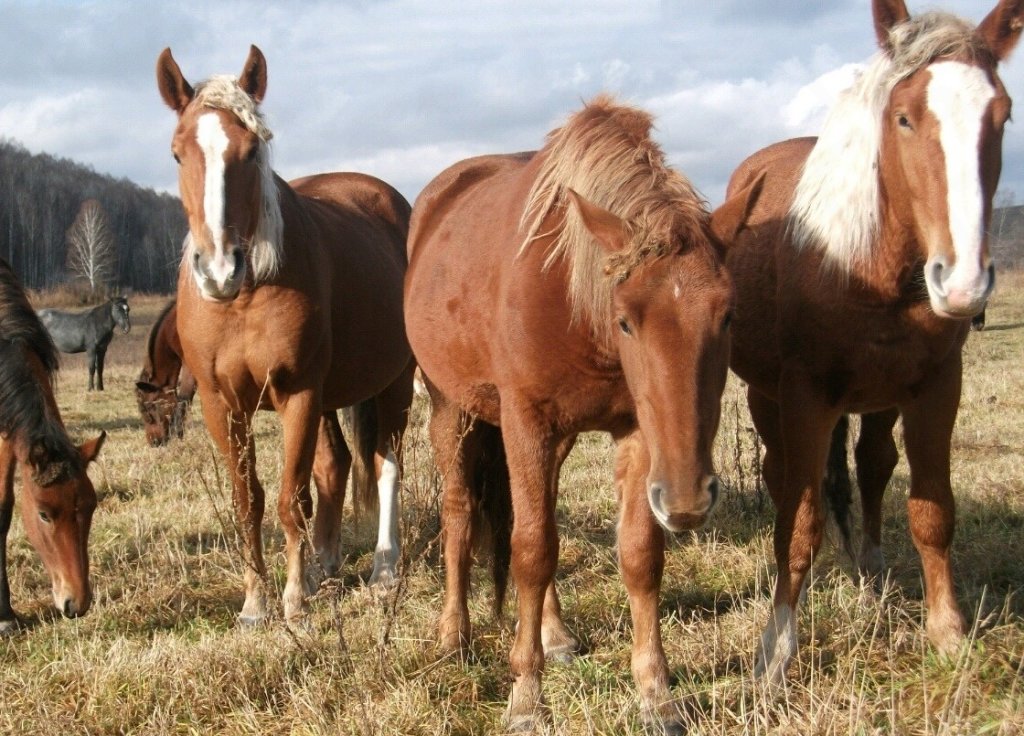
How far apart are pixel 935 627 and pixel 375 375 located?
345 cm

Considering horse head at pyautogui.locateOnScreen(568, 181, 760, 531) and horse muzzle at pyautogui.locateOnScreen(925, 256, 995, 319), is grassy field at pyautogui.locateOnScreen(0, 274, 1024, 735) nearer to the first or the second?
horse head at pyautogui.locateOnScreen(568, 181, 760, 531)

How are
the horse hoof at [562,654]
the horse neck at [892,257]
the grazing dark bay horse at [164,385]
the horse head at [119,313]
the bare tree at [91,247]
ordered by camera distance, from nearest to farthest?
1. the horse neck at [892,257]
2. the horse hoof at [562,654]
3. the grazing dark bay horse at [164,385]
4. the horse head at [119,313]
5. the bare tree at [91,247]

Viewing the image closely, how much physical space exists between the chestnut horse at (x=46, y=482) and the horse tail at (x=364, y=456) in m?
1.83

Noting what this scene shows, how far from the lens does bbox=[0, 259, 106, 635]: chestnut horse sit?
4656mm

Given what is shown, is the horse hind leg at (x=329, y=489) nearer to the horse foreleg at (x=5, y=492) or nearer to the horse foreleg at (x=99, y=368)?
the horse foreleg at (x=5, y=492)

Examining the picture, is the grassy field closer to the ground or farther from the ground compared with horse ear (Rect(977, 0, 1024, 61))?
closer to the ground

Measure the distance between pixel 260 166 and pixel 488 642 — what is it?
99.5 inches

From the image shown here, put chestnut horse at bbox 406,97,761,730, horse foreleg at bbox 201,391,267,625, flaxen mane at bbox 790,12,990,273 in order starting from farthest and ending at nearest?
horse foreleg at bbox 201,391,267,625 < flaxen mane at bbox 790,12,990,273 < chestnut horse at bbox 406,97,761,730

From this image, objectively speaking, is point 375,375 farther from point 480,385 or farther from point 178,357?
point 178,357

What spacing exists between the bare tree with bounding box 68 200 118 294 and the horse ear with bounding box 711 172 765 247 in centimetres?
6357

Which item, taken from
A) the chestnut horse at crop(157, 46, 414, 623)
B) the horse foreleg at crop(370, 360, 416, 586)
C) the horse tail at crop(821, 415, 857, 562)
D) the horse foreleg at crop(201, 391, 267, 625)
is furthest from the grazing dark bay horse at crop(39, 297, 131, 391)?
the horse tail at crop(821, 415, 857, 562)

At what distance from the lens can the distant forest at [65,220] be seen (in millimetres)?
66625

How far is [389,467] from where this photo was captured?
6.24m

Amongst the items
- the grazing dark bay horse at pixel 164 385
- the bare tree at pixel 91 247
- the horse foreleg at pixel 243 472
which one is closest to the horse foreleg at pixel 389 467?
the horse foreleg at pixel 243 472
